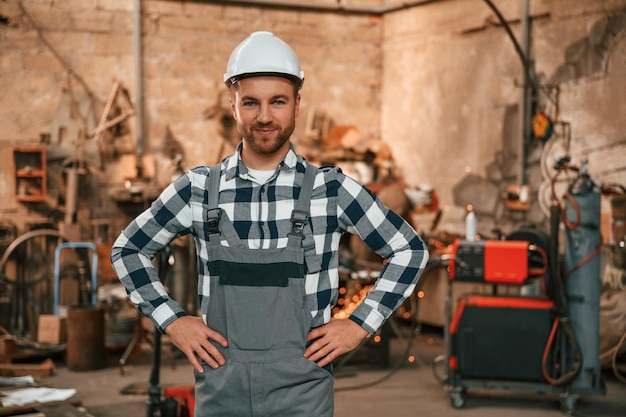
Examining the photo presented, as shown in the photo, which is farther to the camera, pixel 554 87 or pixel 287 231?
pixel 554 87

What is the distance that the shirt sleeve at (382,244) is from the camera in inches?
81.0

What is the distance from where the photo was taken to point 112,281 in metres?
7.20

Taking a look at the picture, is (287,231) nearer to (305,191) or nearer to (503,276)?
(305,191)

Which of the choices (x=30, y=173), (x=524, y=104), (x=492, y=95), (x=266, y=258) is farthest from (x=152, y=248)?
(x=492, y=95)

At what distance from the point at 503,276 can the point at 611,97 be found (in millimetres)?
1963

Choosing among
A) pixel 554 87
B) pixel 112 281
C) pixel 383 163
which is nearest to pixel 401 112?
pixel 383 163

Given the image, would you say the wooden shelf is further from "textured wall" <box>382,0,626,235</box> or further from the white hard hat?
the white hard hat

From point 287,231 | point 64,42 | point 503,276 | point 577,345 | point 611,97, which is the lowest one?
point 577,345

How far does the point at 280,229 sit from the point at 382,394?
3459 mm

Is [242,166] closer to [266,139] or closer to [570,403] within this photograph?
[266,139]

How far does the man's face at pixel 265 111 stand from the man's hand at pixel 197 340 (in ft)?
1.49

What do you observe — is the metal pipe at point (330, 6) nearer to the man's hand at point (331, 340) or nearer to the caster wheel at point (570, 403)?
the caster wheel at point (570, 403)

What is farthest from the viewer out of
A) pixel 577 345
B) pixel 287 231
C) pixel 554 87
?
pixel 554 87

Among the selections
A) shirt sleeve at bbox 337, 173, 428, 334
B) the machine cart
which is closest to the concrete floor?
the machine cart
